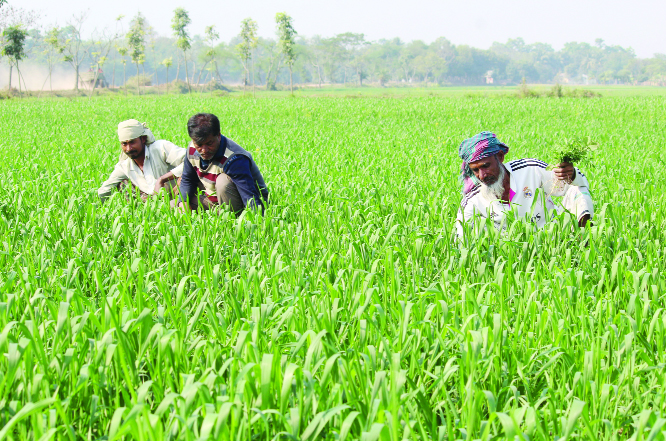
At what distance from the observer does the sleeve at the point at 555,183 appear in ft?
12.2

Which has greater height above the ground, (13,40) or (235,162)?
(13,40)

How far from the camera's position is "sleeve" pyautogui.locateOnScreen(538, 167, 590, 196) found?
12.2ft

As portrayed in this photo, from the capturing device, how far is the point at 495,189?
144 inches

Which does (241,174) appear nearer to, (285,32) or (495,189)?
(495,189)

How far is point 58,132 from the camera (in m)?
13.0

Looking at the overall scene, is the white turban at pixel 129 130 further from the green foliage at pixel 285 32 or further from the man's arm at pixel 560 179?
the green foliage at pixel 285 32

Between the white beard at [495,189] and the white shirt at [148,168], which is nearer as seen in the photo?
the white beard at [495,189]

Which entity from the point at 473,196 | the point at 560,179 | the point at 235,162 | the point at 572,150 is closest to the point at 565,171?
the point at 560,179

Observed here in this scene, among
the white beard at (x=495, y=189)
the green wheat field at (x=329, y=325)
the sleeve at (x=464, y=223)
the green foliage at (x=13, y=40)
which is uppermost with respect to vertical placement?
the green foliage at (x=13, y=40)

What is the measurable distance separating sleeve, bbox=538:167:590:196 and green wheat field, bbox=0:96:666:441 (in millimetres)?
369

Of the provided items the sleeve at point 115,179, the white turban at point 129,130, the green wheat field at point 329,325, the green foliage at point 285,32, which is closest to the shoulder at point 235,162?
the green wheat field at point 329,325

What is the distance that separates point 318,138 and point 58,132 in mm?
6547

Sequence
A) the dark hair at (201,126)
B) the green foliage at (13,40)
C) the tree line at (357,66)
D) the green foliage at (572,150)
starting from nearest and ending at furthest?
the green foliage at (572,150)
the dark hair at (201,126)
the green foliage at (13,40)
the tree line at (357,66)

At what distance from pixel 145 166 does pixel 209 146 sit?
1.11 meters
